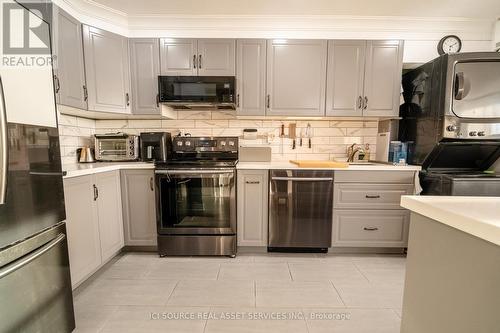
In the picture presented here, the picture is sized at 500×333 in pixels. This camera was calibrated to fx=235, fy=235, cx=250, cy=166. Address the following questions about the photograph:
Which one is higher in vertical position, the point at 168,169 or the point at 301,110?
the point at 301,110

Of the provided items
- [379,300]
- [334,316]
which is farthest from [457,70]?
[334,316]

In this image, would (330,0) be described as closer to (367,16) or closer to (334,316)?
(367,16)

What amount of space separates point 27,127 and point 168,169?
119 centimetres

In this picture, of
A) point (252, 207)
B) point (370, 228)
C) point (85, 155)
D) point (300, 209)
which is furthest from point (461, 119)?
point (85, 155)

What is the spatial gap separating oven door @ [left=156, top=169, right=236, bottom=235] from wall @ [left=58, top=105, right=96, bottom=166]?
3.05ft

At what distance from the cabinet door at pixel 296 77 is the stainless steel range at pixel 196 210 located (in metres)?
0.83

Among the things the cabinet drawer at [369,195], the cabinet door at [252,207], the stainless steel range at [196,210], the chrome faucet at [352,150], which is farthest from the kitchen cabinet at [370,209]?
the stainless steel range at [196,210]

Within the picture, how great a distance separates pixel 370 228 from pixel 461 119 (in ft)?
4.03

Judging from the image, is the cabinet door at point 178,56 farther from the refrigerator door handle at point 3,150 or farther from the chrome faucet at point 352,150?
the chrome faucet at point 352,150

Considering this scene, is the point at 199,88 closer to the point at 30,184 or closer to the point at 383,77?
the point at 30,184

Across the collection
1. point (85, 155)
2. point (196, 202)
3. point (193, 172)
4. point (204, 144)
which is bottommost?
point (196, 202)

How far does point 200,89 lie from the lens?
228 cm

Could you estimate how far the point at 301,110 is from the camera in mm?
2412

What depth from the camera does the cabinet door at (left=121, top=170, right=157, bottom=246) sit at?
2.26m
